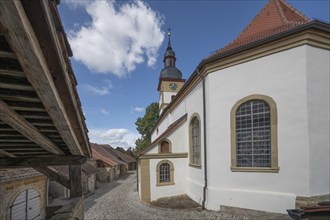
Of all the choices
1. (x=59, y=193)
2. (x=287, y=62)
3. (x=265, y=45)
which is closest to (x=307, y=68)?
(x=287, y=62)

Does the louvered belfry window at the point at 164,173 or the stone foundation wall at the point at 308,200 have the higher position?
the stone foundation wall at the point at 308,200

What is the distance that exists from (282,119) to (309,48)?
2.79 m

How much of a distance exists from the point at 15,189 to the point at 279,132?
33.7ft

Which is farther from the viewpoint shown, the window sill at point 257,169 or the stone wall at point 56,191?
the stone wall at point 56,191

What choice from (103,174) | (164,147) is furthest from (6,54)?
(103,174)

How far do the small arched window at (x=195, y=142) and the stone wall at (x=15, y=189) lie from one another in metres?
7.71

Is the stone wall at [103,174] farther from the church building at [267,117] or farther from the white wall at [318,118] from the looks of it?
the white wall at [318,118]

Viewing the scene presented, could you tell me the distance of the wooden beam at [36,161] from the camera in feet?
12.3

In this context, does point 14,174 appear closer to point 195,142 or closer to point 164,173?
point 164,173

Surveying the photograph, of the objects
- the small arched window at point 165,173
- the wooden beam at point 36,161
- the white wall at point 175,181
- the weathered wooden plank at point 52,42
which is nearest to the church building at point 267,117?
the white wall at point 175,181

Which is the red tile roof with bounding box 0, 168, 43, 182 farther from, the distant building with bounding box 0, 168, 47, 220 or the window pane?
the window pane

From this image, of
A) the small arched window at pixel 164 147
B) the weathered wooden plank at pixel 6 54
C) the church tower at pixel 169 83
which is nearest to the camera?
the weathered wooden plank at pixel 6 54

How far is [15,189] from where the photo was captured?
733cm

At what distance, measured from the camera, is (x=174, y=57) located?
29406mm
